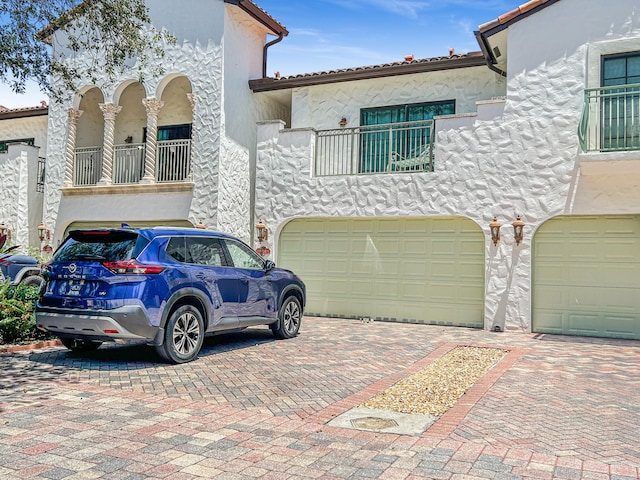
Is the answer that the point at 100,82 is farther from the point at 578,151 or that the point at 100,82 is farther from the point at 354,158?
the point at 578,151

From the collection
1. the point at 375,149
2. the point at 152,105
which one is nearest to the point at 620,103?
the point at 375,149

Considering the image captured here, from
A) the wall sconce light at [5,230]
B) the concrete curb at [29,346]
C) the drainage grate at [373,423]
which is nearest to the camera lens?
the drainage grate at [373,423]

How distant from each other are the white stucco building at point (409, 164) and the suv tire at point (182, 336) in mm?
6704

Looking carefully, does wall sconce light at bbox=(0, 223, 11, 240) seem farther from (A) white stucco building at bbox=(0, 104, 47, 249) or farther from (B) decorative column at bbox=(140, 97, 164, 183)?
(B) decorative column at bbox=(140, 97, 164, 183)

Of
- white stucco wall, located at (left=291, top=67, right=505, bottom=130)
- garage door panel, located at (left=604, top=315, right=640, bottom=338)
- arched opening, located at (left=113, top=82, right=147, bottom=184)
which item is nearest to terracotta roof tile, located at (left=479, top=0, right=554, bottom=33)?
white stucco wall, located at (left=291, top=67, right=505, bottom=130)

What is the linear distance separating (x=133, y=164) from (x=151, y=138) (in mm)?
1179

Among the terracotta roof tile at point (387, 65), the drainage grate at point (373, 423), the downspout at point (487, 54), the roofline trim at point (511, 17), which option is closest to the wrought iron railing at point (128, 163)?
the terracotta roof tile at point (387, 65)

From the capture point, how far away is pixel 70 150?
57.3 ft

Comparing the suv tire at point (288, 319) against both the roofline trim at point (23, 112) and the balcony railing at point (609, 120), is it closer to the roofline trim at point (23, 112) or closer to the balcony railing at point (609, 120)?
the balcony railing at point (609, 120)

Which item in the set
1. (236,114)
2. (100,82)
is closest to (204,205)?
(236,114)

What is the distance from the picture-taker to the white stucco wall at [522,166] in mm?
12023

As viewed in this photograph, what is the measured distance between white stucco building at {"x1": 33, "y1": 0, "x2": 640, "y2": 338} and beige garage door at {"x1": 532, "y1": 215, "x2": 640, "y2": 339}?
0.04 metres

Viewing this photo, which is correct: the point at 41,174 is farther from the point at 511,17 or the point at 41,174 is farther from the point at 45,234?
the point at 511,17

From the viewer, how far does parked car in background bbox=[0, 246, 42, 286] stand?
13070 mm
